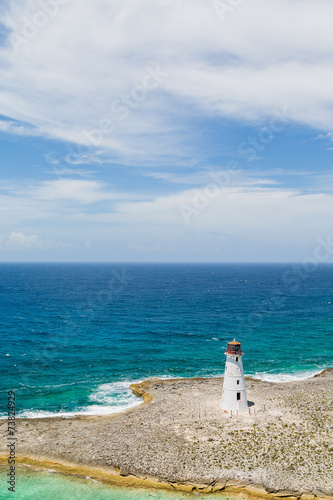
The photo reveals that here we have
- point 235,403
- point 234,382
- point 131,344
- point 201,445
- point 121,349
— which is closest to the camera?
point 201,445

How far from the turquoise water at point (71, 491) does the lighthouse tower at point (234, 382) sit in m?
15.5

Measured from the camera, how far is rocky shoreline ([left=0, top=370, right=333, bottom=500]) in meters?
36.8

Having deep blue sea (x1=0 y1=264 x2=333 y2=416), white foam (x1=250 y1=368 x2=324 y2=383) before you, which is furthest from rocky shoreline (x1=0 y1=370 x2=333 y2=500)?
white foam (x1=250 y1=368 x2=324 y2=383)

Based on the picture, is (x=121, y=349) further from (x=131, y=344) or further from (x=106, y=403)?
(x=106, y=403)

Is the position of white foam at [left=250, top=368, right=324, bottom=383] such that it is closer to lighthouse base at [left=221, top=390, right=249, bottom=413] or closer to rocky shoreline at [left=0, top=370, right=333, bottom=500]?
rocky shoreline at [left=0, top=370, right=333, bottom=500]

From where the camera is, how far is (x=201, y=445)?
1644 inches

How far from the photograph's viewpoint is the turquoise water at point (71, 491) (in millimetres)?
35531

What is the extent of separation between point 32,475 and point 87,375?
1259 inches

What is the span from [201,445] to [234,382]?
35.3 feet

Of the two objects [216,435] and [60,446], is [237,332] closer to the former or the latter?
[216,435]

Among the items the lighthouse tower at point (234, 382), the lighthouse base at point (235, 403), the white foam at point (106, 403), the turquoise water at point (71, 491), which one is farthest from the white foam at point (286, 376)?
the turquoise water at point (71, 491)

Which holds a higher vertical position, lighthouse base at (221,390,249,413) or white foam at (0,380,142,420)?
lighthouse base at (221,390,249,413)

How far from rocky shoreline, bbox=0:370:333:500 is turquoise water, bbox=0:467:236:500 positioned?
1066mm

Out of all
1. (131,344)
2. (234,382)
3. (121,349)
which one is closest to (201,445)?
(234,382)
